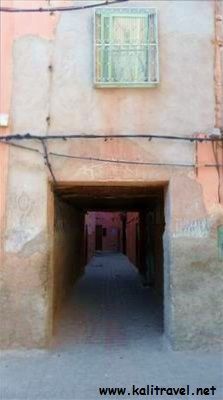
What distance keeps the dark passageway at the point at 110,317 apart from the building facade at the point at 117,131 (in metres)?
0.80

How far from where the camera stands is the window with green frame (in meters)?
7.45

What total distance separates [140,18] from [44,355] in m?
5.44

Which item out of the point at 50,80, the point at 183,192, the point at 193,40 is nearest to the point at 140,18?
the point at 193,40

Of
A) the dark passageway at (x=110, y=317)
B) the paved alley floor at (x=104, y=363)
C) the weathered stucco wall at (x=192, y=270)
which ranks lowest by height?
the paved alley floor at (x=104, y=363)

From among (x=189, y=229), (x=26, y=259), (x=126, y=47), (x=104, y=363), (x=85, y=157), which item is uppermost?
(x=126, y=47)

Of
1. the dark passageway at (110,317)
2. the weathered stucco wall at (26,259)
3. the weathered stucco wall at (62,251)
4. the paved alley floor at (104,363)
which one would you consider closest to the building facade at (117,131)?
the weathered stucco wall at (26,259)

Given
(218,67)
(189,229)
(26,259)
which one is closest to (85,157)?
(26,259)

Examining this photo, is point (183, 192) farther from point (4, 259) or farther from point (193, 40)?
point (4, 259)

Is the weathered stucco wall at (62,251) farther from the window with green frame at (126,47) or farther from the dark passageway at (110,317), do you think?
the window with green frame at (126,47)

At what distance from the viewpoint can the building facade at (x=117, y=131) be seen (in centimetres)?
727

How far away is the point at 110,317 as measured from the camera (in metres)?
9.50

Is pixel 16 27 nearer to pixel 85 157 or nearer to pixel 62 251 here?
pixel 85 157

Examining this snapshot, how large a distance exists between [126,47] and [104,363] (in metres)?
4.84

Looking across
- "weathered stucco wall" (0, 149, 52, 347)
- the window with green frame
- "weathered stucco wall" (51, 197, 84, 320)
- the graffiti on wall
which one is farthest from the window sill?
"weathered stucco wall" (51, 197, 84, 320)
